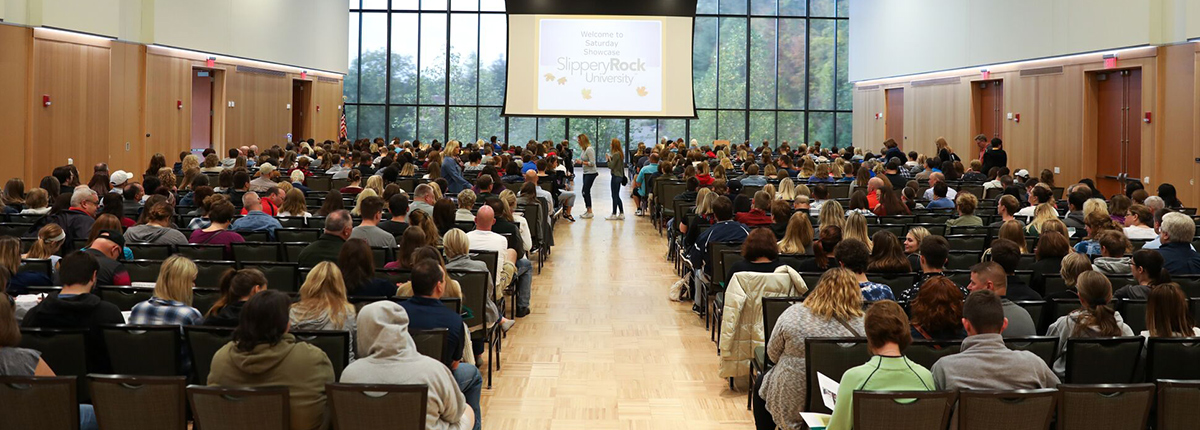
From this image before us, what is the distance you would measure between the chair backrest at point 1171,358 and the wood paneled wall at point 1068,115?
11729mm

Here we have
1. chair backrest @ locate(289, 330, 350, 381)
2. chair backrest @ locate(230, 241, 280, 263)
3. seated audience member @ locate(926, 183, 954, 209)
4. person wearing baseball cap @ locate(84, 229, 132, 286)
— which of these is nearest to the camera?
chair backrest @ locate(289, 330, 350, 381)

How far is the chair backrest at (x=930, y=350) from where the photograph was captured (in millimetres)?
4469

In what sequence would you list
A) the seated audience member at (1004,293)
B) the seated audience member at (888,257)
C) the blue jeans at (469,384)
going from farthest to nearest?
1. the seated audience member at (888,257)
2. the seated audience member at (1004,293)
3. the blue jeans at (469,384)

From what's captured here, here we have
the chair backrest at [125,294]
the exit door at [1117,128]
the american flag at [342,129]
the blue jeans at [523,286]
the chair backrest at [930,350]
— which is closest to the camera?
the chair backrest at [930,350]

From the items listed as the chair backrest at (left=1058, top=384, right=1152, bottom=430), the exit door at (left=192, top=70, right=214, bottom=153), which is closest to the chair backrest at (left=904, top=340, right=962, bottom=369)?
the chair backrest at (left=1058, top=384, right=1152, bottom=430)

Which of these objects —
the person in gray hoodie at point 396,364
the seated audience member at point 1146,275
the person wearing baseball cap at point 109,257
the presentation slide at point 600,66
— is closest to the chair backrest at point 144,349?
the person in gray hoodie at point 396,364

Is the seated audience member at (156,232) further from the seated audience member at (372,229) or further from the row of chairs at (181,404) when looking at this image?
the row of chairs at (181,404)

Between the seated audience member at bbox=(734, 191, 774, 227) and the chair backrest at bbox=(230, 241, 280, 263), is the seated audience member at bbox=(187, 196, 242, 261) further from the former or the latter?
the seated audience member at bbox=(734, 191, 774, 227)

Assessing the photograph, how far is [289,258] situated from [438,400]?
3.94 m

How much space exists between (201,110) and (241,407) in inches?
757

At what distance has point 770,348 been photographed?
500 centimetres

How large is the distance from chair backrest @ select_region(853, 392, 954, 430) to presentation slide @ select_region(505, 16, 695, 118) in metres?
21.9

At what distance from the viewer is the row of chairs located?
12.3 ft

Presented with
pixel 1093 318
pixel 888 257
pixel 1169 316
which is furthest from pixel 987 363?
pixel 888 257
